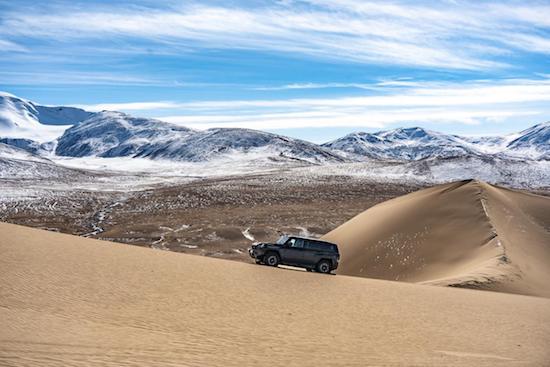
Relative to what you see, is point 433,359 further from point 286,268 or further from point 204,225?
point 204,225

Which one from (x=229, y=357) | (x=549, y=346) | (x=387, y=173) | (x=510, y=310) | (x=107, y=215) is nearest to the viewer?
(x=229, y=357)

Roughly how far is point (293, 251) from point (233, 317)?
11.7m

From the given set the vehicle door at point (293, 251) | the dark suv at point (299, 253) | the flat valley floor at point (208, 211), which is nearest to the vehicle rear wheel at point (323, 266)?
the dark suv at point (299, 253)

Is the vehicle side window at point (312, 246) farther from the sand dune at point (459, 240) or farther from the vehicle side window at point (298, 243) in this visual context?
the sand dune at point (459, 240)

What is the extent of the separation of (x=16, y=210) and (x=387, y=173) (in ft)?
236

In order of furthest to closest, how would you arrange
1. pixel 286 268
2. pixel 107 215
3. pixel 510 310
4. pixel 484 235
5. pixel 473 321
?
pixel 107 215, pixel 484 235, pixel 286 268, pixel 510 310, pixel 473 321

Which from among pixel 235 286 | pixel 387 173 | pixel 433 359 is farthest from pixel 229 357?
pixel 387 173

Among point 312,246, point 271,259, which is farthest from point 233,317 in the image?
point 312,246

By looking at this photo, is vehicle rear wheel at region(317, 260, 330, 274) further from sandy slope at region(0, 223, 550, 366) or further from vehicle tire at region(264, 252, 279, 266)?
vehicle tire at region(264, 252, 279, 266)

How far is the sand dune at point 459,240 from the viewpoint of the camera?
30328 mm

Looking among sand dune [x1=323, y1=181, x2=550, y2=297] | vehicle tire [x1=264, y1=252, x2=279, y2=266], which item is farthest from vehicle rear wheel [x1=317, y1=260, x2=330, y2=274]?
sand dune [x1=323, y1=181, x2=550, y2=297]

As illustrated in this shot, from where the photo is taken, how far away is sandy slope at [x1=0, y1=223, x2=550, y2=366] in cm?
1295

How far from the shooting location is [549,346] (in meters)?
17.0

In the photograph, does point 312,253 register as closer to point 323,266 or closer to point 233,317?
point 323,266
